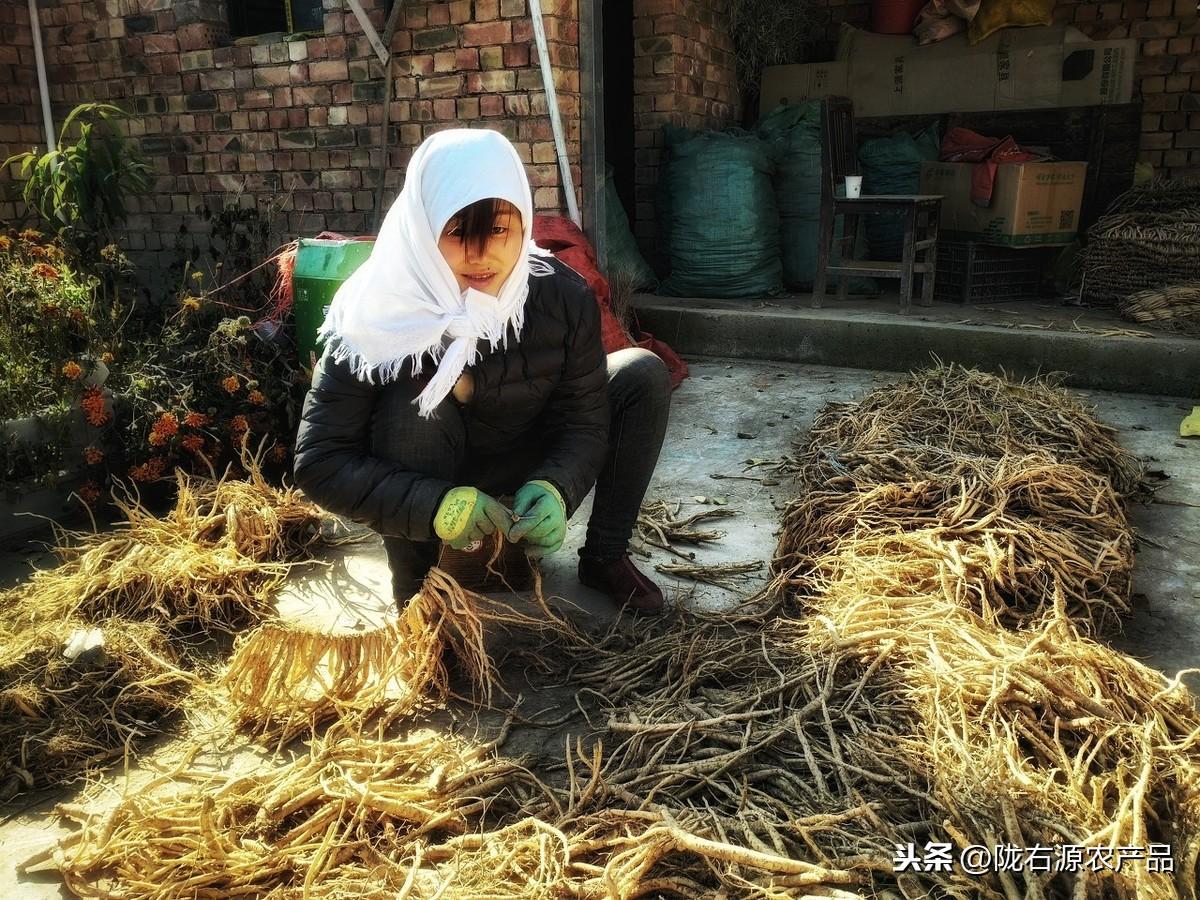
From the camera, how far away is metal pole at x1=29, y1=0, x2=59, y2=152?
16.3 feet

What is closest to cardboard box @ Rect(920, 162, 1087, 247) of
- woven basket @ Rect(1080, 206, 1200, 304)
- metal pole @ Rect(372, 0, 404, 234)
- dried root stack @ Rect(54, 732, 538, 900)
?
woven basket @ Rect(1080, 206, 1200, 304)

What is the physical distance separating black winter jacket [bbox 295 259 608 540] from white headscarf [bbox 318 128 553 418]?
0.26 feet

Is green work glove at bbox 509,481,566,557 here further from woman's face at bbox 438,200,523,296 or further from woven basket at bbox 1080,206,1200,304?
woven basket at bbox 1080,206,1200,304

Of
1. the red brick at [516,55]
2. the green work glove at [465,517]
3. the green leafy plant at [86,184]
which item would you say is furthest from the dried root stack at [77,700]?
the red brick at [516,55]

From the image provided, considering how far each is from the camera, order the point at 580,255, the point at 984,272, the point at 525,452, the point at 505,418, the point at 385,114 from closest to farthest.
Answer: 1. the point at 505,418
2. the point at 525,452
3. the point at 580,255
4. the point at 385,114
5. the point at 984,272

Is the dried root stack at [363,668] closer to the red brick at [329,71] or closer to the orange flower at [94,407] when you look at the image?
the orange flower at [94,407]

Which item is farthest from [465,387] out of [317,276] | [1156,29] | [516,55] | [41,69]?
[1156,29]

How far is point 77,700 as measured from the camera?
5.98ft

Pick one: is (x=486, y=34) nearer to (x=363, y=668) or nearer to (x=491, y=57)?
(x=491, y=57)

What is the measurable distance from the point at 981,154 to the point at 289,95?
3542mm

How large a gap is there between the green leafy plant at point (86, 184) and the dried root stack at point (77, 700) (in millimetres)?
2002

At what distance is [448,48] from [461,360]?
263cm

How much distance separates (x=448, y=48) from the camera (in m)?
4.00

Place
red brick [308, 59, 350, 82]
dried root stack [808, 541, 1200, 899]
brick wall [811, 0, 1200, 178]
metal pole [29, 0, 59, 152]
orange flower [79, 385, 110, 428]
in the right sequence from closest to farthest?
dried root stack [808, 541, 1200, 899] < orange flower [79, 385, 110, 428] < red brick [308, 59, 350, 82] < metal pole [29, 0, 59, 152] < brick wall [811, 0, 1200, 178]
